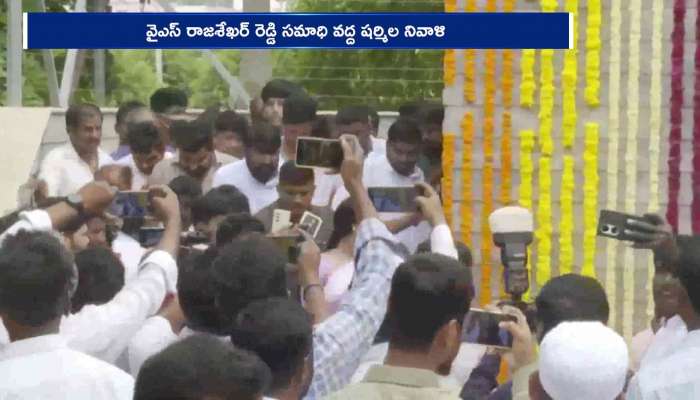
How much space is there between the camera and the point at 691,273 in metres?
4.55

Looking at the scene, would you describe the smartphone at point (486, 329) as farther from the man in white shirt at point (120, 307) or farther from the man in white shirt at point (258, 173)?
the man in white shirt at point (258, 173)

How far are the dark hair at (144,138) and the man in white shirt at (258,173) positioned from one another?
369mm

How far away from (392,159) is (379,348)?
3.16 m

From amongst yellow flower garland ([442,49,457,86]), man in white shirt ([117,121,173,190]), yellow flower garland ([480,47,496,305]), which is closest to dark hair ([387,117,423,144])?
yellow flower garland ([442,49,457,86])

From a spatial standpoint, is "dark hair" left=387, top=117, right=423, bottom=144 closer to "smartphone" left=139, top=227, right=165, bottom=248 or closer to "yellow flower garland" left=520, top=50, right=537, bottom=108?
"yellow flower garland" left=520, top=50, right=537, bottom=108

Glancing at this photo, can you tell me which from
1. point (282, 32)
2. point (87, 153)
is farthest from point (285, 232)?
point (282, 32)

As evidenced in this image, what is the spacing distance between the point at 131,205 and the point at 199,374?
3.26 m

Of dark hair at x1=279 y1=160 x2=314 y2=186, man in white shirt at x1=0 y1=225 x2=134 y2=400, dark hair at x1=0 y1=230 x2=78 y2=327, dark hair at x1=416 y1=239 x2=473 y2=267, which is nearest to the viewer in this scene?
man in white shirt at x1=0 y1=225 x2=134 y2=400

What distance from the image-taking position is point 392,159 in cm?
784

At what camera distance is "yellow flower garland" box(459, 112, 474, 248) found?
7605 mm

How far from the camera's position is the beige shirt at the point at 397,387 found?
144 inches

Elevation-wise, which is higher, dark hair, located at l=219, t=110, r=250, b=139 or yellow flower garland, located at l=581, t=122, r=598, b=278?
dark hair, located at l=219, t=110, r=250, b=139

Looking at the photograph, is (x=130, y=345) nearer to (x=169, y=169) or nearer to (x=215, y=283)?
(x=215, y=283)

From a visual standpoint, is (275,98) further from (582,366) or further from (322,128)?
(582,366)
